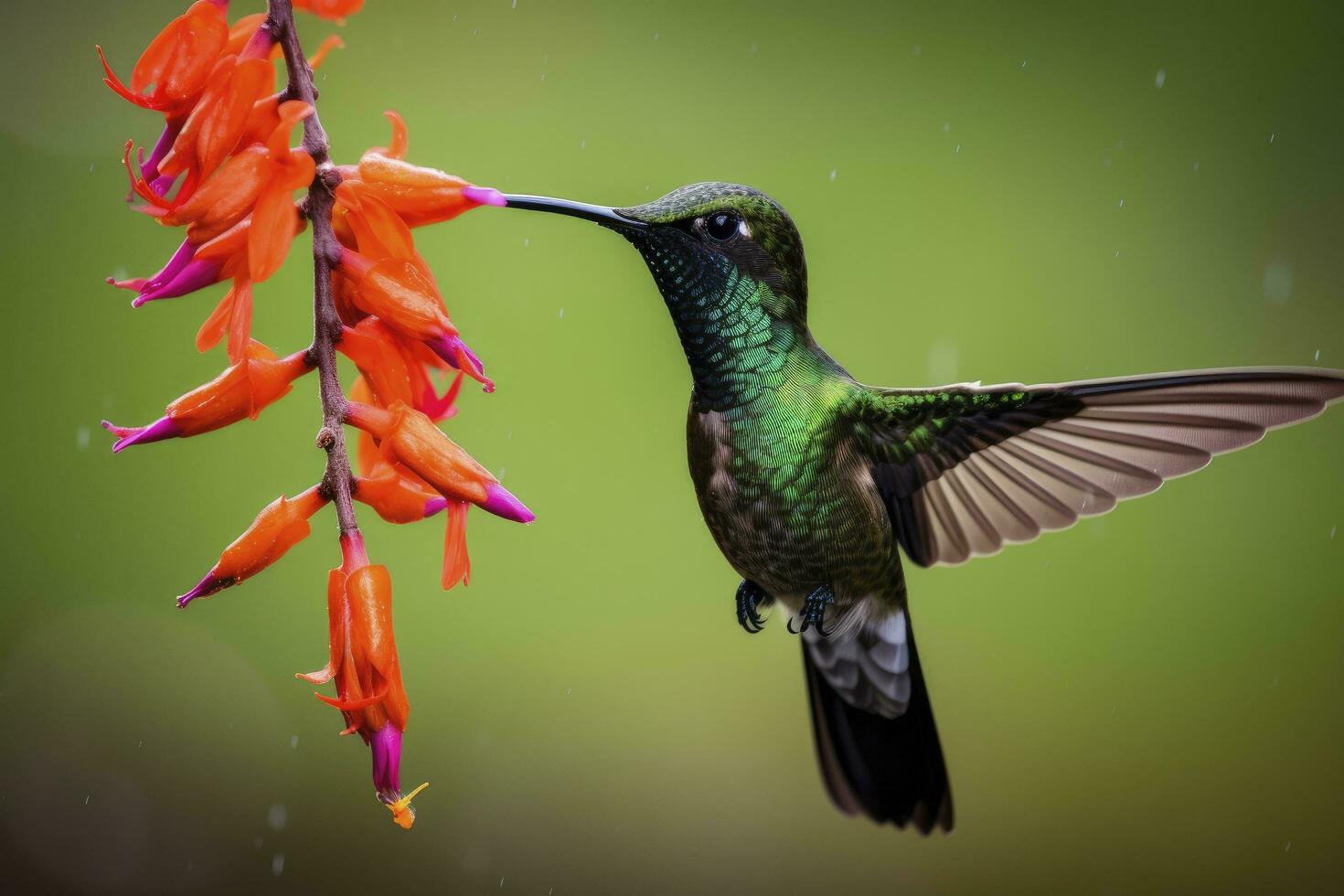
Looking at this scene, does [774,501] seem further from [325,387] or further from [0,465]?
[0,465]

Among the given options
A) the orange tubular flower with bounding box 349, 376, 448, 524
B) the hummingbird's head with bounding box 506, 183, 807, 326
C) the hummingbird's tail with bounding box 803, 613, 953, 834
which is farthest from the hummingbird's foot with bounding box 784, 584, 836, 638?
the orange tubular flower with bounding box 349, 376, 448, 524

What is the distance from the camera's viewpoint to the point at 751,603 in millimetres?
1731

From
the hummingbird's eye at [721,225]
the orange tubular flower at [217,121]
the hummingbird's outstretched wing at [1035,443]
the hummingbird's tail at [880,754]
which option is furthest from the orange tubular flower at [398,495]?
the hummingbird's tail at [880,754]

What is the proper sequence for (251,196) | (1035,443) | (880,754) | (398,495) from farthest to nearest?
(880,754), (1035,443), (398,495), (251,196)

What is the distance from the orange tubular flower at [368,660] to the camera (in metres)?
0.97

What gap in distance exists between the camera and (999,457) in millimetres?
1565

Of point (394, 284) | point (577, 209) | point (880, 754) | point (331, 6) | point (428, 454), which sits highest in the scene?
point (331, 6)

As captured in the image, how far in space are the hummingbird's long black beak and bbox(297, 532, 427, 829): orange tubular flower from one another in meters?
0.31

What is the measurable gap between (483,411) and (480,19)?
Result: 110cm

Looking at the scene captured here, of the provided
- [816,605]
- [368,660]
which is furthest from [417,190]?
[816,605]

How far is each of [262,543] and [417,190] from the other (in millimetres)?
302

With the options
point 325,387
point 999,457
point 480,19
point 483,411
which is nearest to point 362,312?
point 325,387

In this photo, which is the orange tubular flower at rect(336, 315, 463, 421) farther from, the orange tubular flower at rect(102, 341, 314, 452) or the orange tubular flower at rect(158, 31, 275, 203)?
the orange tubular flower at rect(158, 31, 275, 203)

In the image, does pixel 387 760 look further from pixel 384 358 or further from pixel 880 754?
pixel 880 754
